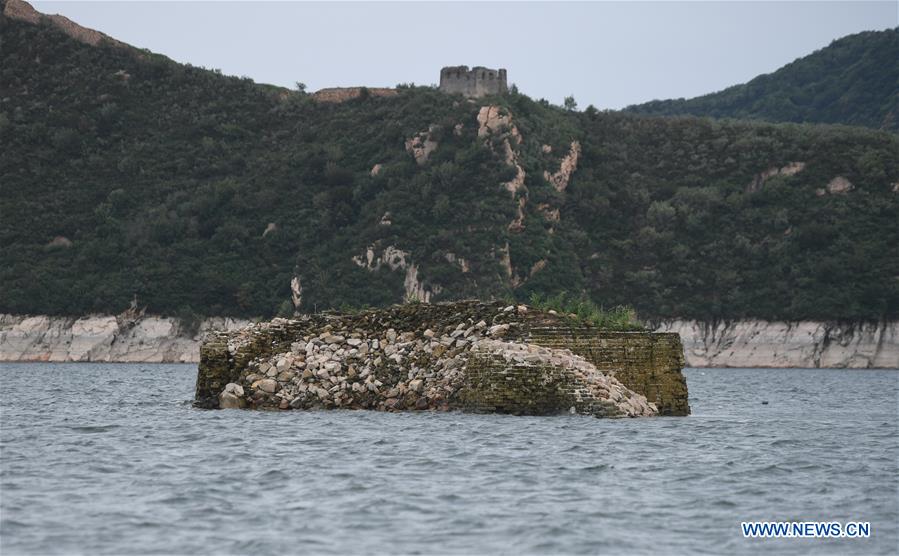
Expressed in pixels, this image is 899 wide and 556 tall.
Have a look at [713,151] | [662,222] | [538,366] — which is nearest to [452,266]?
[662,222]

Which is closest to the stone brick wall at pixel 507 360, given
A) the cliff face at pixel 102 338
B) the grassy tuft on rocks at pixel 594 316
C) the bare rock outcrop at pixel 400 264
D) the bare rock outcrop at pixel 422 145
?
the grassy tuft on rocks at pixel 594 316

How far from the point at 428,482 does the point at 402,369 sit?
11.2 metres

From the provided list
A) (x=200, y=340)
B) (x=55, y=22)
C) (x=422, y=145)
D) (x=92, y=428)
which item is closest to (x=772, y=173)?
(x=422, y=145)

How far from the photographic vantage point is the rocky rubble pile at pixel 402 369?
28344 millimetres

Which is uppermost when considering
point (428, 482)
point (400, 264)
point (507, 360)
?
point (400, 264)

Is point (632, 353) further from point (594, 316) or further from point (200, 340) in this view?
point (200, 340)

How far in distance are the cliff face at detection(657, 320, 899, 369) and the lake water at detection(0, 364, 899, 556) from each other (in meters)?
59.7

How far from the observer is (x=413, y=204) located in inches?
3927

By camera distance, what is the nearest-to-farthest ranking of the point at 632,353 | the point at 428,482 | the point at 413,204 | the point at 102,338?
the point at 428,482 < the point at 632,353 < the point at 102,338 < the point at 413,204

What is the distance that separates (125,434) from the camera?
2627cm

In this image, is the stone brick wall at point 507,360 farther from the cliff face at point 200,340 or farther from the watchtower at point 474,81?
the watchtower at point 474,81

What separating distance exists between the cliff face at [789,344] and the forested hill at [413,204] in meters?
1.03

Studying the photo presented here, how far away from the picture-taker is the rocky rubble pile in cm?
2834

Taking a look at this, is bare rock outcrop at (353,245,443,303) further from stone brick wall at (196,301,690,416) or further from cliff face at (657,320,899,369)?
stone brick wall at (196,301,690,416)
